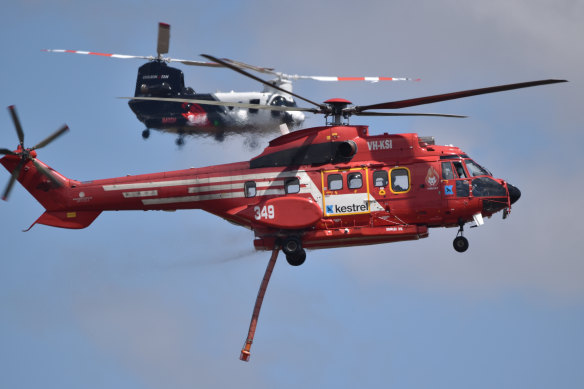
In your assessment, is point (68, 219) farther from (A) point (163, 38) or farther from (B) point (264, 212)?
(A) point (163, 38)

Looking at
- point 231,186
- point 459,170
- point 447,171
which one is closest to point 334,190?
point 231,186

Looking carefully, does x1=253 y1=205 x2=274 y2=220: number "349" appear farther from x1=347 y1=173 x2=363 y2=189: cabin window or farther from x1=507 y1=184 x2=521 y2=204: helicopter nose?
x1=507 y1=184 x2=521 y2=204: helicopter nose

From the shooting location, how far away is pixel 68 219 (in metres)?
31.3

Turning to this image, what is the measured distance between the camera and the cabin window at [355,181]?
29.0 meters

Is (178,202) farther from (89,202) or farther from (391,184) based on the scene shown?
(391,184)

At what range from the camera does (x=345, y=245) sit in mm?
29609

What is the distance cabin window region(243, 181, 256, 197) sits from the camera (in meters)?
29.7

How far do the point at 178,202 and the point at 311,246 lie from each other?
4.21 meters

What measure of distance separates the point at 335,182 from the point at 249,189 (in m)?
2.60

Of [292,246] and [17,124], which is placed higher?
[17,124]

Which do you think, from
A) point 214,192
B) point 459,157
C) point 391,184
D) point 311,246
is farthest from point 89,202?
point 459,157

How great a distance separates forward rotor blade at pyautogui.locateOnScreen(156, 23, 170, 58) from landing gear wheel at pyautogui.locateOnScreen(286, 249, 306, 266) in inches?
625

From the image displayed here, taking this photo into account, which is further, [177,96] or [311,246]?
[177,96]

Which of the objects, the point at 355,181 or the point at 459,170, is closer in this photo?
the point at 459,170
